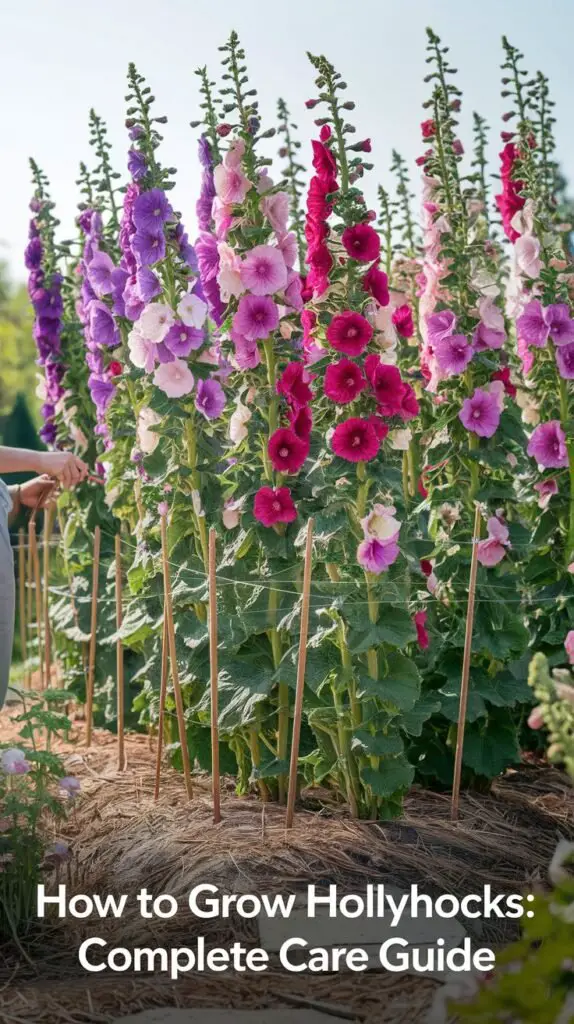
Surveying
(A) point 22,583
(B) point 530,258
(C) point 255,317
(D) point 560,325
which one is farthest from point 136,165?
(A) point 22,583

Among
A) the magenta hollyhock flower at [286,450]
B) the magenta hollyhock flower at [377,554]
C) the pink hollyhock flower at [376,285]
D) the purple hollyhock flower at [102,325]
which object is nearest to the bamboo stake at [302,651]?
the magenta hollyhock flower at [377,554]

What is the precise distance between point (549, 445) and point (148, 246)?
59.7 inches

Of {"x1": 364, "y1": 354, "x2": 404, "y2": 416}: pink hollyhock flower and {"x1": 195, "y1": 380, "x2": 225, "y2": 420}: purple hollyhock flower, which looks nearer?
{"x1": 364, "y1": 354, "x2": 404, "y2": 416}: pink hollyhock flower

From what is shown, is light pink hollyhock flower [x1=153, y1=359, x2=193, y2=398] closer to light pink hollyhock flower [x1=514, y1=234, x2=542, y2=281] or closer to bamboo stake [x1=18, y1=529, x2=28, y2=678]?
light pink hollyhock flower [x1=514, y1=234, x2=542, y2=281]

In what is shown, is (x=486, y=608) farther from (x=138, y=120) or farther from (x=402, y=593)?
(x=138, y=120)

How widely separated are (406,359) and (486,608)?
116 cm

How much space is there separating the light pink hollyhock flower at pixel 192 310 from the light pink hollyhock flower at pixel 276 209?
13.6 inches

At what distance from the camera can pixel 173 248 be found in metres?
4.02

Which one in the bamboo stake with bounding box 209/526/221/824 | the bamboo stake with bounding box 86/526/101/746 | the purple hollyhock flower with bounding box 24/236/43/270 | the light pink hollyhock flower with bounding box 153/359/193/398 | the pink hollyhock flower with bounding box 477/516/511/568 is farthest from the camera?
the purple hollyhock flower with bounding box 24/236/43/270

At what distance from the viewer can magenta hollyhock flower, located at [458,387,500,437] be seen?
4.02m

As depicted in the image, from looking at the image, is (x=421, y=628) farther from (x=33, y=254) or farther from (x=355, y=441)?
(x=33, y=254)

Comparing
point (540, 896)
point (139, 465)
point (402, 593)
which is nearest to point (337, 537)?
point (402, 593)

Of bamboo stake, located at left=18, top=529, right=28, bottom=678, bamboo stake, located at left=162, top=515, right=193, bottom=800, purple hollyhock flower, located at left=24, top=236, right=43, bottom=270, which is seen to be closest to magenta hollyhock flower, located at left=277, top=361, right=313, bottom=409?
bamboo stake, located at left=162, top=515, right=193, bottom=800

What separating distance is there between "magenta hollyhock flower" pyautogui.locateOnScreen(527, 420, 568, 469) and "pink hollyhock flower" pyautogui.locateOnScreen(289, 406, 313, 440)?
0.92 meters
